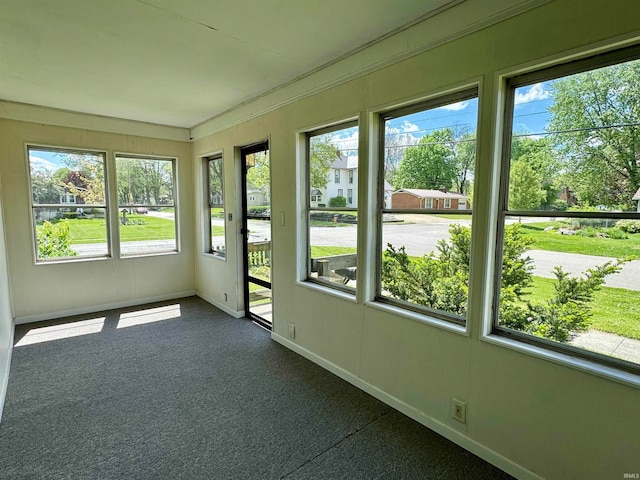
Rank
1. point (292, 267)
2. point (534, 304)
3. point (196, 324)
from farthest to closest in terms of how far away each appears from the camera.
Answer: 1. point (196, 324)
2. point (292, 267)
3. point (534, 304)

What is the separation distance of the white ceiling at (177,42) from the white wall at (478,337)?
0.23m

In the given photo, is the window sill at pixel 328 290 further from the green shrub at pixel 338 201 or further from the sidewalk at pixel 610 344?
the sidewalk at pixel 610 344

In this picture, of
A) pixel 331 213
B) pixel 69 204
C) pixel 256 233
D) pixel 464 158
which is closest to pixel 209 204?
pixel 256 233

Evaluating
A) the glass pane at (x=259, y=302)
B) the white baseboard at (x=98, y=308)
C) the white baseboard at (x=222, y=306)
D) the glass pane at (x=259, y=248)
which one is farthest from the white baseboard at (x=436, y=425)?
the white baseboard at (x=98, y=308)

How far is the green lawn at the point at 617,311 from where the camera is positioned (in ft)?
4.70

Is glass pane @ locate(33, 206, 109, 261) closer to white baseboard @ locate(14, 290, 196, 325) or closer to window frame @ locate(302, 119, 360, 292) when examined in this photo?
white baseboard @ locate(14, 290, 196, 325)

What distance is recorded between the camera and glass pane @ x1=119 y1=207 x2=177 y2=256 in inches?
179

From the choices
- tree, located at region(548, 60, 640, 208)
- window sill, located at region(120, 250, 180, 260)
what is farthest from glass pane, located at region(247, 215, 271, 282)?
tree, located at region(548, 60, 640, 208)

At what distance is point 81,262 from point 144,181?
4.47 feet

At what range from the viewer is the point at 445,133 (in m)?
2.06

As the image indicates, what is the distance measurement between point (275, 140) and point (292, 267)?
1296 millimetres

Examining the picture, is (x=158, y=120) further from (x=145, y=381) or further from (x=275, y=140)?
(x=145, y=381)

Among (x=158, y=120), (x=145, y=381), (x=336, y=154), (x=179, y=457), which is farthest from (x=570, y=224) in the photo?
(x=158, y=120)

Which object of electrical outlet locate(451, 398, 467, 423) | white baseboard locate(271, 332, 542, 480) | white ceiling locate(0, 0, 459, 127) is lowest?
white baseboard locate(271, 332, 542, 480)
